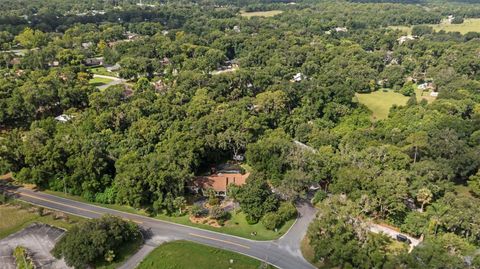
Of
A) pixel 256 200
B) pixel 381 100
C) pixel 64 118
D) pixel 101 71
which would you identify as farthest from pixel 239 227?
pixel 101 71

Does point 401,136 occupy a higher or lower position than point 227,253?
higher

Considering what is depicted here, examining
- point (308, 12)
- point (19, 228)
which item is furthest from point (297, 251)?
point (308, 12)

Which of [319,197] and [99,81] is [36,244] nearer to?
[319,197]

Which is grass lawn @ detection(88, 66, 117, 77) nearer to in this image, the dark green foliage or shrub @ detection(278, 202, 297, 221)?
the dark green foliage

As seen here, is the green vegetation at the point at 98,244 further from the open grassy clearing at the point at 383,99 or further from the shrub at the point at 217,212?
the open grassy clearing at the point at 383,99

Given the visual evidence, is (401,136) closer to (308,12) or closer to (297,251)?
(297,251)

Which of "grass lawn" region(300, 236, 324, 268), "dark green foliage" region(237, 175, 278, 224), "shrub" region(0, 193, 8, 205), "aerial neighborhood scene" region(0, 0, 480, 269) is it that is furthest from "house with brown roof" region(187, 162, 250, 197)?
"shrub" region(0, 193, 8, 205)
